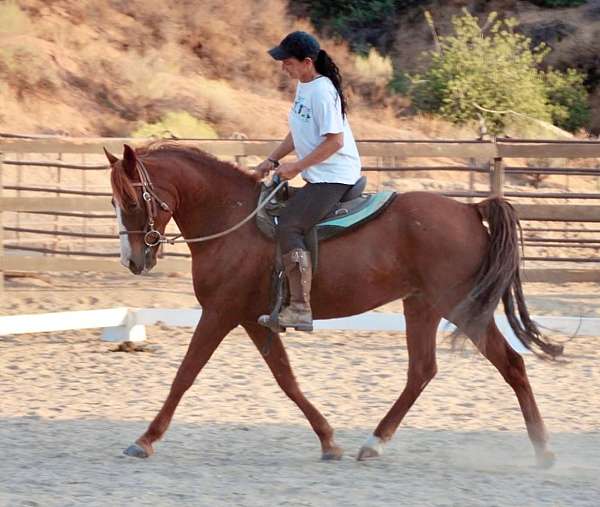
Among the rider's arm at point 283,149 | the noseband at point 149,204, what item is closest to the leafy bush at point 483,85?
the rider's arm at point 283,149

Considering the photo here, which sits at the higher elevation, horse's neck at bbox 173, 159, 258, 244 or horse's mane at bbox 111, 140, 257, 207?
horse's mane at bbox 111, 140, 257, 207

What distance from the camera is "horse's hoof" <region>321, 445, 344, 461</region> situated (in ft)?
19.9

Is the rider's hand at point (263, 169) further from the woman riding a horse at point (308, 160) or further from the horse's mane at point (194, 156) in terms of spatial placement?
the woman riding a horse at point (308, 160)

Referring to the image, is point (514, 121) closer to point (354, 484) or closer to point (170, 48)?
point (170, 48)

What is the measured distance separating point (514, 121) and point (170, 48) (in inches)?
288

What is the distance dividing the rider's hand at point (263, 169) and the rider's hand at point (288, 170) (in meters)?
0.18

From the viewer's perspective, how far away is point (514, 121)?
2412 cm

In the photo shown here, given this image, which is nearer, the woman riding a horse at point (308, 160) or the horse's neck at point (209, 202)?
the woman riding a horse at point (308, 160)

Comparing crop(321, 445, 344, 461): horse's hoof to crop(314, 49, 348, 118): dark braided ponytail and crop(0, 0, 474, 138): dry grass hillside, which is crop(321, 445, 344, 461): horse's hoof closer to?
crop(314, 49, 348, 118): dark braided ponytail

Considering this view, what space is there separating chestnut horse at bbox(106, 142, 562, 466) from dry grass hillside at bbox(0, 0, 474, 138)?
46.8 feet

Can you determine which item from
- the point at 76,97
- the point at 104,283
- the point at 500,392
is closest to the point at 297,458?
the point at 500,392

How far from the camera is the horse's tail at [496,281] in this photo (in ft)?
19.7

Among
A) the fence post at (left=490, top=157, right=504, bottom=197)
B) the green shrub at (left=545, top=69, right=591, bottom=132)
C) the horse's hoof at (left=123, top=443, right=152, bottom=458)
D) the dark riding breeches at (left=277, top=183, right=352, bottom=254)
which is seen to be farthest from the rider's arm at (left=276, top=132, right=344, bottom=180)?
the green shrub at (left=545, top=69, right=591, bottom=132)

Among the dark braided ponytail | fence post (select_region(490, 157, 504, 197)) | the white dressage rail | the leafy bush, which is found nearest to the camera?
the dark braided ponytail
